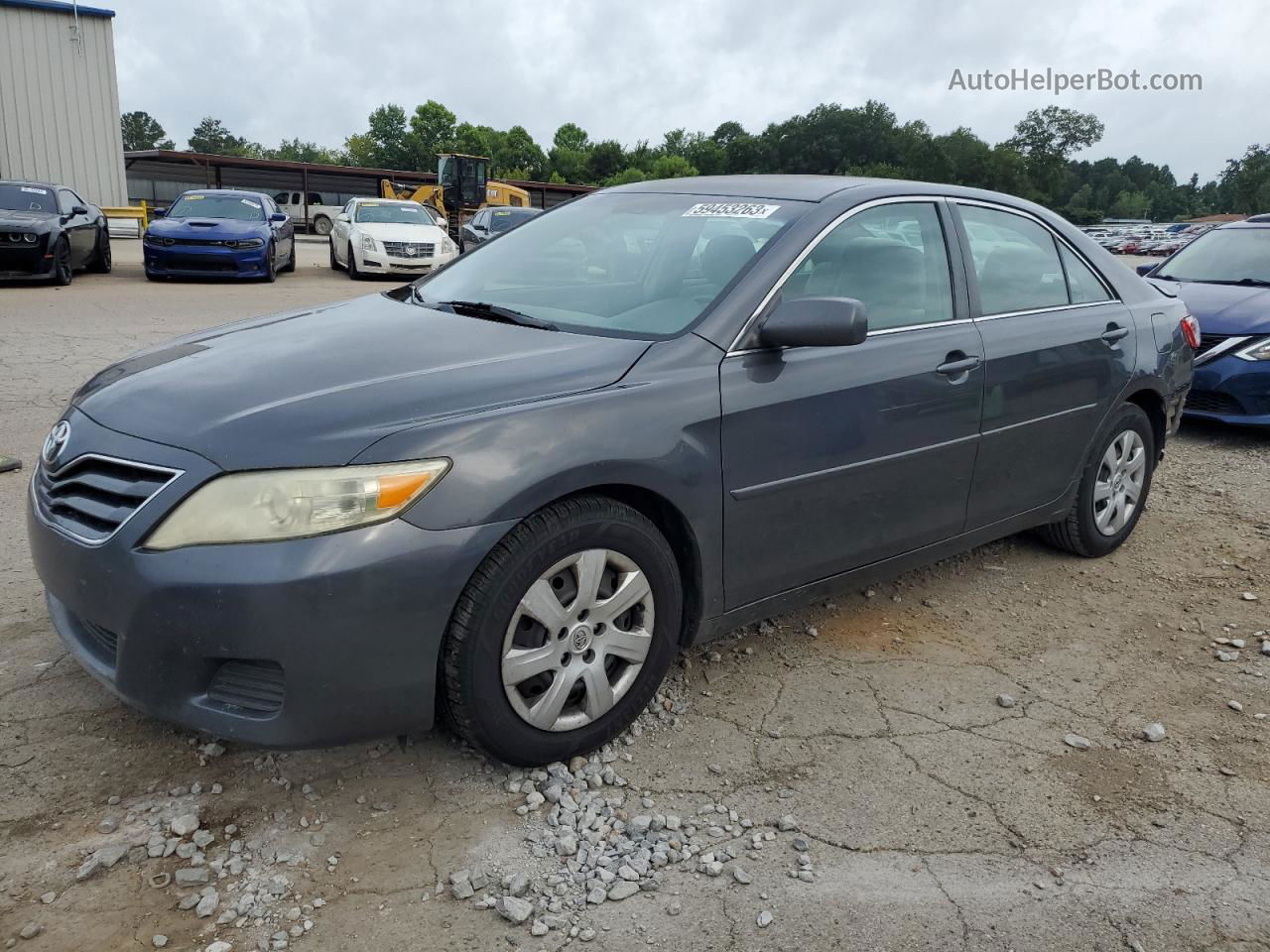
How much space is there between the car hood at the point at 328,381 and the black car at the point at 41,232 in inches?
467

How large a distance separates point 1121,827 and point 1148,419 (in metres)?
2.66

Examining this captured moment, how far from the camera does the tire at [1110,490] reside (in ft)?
14.9

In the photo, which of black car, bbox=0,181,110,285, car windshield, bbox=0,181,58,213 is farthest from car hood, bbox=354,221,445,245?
car windshield, bbox=0,181,58,213

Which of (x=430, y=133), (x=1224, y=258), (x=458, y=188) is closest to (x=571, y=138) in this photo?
(x=430, y=133)

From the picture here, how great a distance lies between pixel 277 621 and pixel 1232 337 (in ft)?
23.1

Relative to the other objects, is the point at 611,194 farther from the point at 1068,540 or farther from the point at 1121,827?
the point at 1121,827

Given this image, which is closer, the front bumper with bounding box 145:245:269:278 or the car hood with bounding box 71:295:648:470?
the car hood with bounding box 71:295:648:470

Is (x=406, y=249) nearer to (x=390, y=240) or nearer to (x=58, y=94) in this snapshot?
(x=390, y=240)

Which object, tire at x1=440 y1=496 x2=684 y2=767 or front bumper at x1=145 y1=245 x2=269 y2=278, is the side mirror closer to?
tire at x1=440 y1=496 x2=684 y2=767

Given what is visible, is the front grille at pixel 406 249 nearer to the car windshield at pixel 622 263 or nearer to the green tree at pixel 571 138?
the car windshield at pixel 622 263

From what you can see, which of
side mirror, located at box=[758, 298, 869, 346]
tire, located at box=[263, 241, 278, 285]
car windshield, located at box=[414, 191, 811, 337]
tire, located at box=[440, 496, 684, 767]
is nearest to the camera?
tire, located at box=[440, 496, 684, 767]

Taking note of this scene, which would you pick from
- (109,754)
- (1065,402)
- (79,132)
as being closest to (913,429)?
(1065,402)

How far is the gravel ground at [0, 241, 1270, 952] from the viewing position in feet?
7.58

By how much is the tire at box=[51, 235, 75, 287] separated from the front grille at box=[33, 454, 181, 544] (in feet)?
41.8
